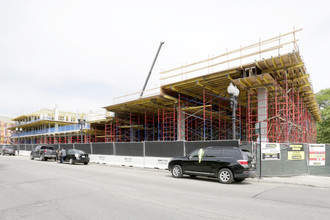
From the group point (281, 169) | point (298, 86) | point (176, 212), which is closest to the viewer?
point (176, 212)

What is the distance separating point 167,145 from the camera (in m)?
17.2

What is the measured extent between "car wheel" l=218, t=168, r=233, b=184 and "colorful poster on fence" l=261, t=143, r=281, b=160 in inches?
121

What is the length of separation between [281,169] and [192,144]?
531cm

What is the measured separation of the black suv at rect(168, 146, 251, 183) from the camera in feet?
34.1

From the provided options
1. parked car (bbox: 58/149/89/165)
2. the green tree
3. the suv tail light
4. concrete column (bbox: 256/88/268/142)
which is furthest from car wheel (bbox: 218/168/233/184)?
the green tree

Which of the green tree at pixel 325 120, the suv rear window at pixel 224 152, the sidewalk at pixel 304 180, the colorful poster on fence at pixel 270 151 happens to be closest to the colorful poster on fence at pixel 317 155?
the sidewalk at pixel 304 180

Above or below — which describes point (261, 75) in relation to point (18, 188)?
above

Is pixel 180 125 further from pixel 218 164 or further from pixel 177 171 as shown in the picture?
pixel 218 164

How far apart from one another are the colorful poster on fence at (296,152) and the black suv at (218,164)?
3.72 meters

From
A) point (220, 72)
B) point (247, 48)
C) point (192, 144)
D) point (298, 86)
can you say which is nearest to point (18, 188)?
point (192, 144)

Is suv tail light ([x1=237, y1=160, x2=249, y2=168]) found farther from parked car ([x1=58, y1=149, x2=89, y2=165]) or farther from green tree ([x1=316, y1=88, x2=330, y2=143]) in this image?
green tree ([x1=316, y1=88, x2=330, y2=143])

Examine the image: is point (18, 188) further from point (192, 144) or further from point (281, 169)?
point (281, 169)

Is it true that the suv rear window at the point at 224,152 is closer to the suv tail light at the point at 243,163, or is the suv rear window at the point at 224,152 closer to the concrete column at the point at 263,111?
the suv tail light at the point at 243,163

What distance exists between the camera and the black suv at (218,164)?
10.4 metres
